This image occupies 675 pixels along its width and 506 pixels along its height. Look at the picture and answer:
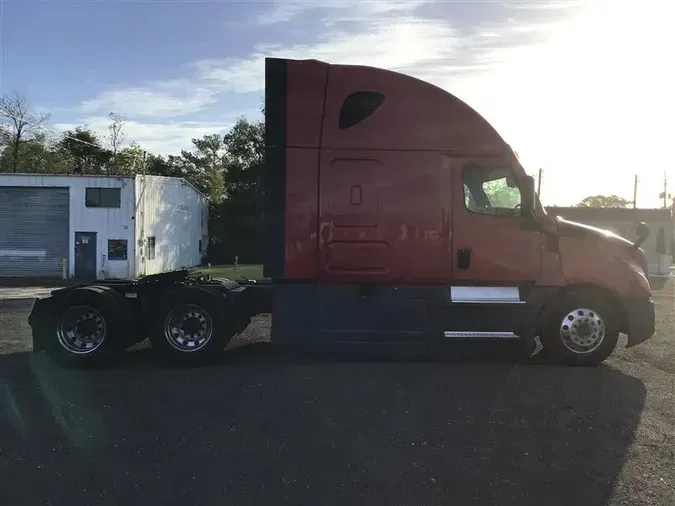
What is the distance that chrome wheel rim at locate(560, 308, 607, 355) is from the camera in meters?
8.36

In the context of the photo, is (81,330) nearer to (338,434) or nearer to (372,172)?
(372,172)

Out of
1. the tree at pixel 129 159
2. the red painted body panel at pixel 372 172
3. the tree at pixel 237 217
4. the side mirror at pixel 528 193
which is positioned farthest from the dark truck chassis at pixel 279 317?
the tree at pixel 129 159

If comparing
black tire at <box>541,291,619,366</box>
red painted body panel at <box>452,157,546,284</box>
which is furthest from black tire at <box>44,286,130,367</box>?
black tire at <box>541,291,619,366</box>

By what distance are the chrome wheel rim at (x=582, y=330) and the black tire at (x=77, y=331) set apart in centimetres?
611

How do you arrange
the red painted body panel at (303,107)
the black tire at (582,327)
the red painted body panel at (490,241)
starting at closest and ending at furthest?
the red painted body panel at (303,107), the red painted body panel at (490,241), the black tire at (582,327)

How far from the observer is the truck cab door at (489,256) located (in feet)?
26.8

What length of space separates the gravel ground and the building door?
863 inches

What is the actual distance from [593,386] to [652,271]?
2419 cm

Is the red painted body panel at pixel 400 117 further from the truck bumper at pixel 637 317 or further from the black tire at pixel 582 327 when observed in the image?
the truck bumper at pixel 637 317

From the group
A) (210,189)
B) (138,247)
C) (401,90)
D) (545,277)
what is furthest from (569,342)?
(210,189)

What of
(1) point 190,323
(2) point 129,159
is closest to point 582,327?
(1) point 190,323

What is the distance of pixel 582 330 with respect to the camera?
8375 mm

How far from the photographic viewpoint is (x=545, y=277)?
8297 mm

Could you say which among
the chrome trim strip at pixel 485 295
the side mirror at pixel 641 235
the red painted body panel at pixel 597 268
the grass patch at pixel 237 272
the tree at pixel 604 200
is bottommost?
the grass patch at pixel 237 272
